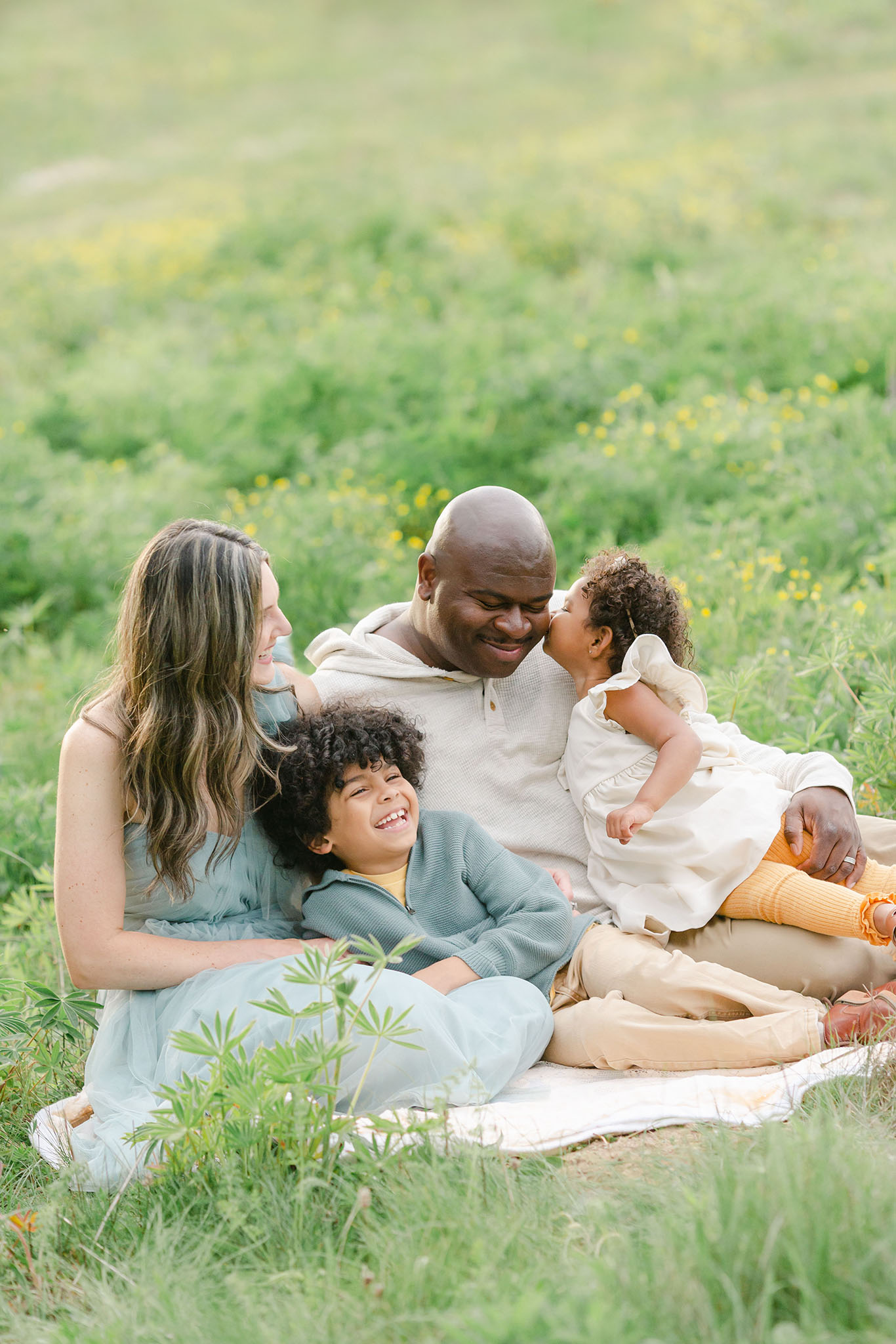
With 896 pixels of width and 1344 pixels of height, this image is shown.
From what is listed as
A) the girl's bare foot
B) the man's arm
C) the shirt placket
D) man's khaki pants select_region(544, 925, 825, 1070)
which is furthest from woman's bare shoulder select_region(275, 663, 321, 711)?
the girl's bare foot

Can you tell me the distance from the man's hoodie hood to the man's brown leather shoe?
1314mm

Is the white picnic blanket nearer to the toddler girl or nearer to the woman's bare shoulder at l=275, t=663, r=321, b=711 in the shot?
the toddler girl

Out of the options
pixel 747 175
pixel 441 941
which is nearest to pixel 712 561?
pixel 441 941

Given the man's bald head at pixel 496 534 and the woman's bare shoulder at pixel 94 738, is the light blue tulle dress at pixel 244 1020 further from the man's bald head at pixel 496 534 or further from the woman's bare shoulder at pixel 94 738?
the man's bald head at pixel 496 534

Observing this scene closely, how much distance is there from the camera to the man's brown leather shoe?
2.73 metres

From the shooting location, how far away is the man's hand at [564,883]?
3203 millimetres

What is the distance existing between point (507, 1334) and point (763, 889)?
1.52 m

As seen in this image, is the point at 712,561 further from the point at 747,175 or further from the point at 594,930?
the point at 747,175

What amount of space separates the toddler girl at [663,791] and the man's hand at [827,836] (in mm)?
30

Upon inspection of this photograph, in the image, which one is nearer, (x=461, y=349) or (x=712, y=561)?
(x=712, y=561)

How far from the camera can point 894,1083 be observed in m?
2.54

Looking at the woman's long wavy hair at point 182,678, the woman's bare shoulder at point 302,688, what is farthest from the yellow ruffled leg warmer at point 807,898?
the woman's long wavy hair at point 182,678

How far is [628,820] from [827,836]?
1.69 feet

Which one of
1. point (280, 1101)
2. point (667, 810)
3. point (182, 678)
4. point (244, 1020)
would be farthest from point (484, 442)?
point (280, 1101)
